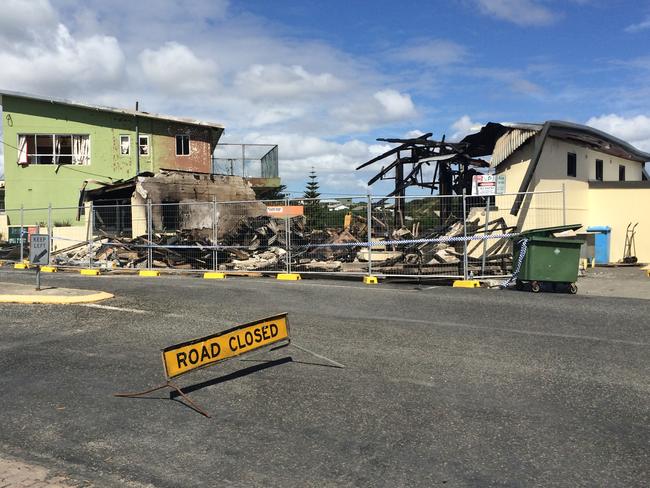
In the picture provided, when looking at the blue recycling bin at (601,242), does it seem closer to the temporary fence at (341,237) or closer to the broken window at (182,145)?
the temporary fence at (341,237)

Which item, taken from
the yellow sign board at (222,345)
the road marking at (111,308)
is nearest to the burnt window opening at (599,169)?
the road marking at (111,308)

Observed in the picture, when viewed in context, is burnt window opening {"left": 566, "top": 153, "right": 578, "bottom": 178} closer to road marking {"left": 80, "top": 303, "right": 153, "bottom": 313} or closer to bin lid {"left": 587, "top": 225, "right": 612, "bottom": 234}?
bin lid {"left": 587, "top": 225, "right": 612, "bottom": 234}

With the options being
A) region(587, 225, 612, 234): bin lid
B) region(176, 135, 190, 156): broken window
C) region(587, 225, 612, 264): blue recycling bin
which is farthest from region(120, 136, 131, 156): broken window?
region(587, 225, 612, 264): blue recycling bin

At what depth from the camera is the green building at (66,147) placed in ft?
99.7

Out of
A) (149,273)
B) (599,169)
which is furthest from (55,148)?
(599,169)

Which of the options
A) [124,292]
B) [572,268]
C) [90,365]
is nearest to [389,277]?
[572,268]

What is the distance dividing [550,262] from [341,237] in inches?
240

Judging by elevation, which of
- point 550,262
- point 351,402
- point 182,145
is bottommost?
point 351,402

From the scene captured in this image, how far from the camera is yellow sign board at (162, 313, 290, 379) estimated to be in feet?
17.2

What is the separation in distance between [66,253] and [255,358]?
17239 mm

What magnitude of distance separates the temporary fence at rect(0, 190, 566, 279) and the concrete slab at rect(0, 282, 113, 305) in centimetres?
488

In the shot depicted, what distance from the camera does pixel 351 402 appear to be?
17.2 feet

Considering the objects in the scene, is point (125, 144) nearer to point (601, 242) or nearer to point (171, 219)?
point (171, 219)

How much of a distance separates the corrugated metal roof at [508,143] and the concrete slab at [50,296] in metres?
13.0
